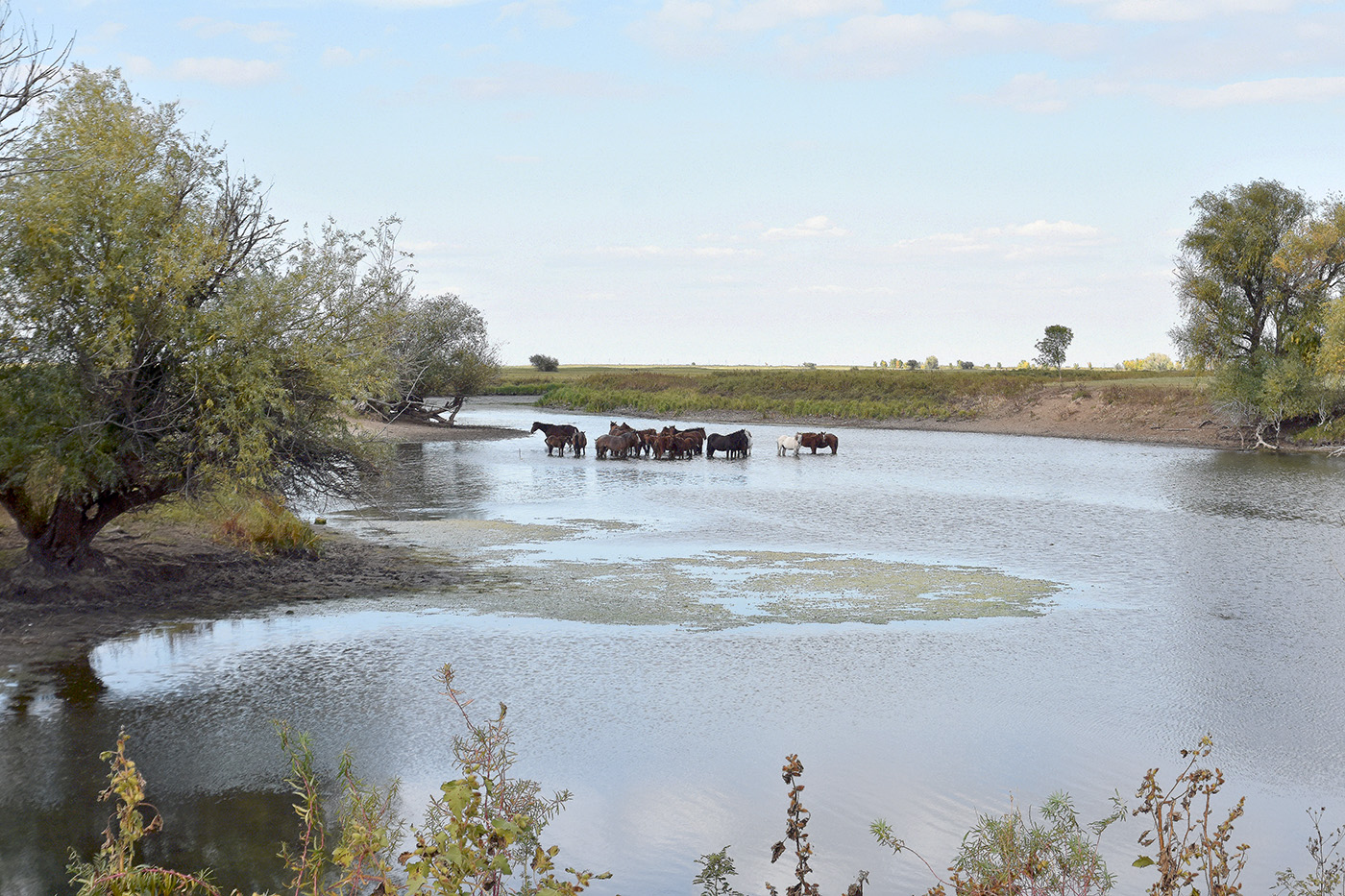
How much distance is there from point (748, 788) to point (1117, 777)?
257 centimetres

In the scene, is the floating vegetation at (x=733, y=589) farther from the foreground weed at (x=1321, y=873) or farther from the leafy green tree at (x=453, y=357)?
the leafy green tree at (x=453, y=357)

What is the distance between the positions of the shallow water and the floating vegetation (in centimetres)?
7

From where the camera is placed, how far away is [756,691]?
970 centimetres

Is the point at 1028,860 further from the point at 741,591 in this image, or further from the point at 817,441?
the point at 817,441

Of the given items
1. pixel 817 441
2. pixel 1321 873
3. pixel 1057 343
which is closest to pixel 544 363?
pixel 1057 343

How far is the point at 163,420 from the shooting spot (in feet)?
41.6

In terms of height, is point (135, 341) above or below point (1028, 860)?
above

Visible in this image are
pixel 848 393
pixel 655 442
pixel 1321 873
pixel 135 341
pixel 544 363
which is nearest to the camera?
pixel 1321 873

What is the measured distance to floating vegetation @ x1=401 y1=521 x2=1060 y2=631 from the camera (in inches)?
505

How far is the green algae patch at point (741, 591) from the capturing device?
1282 centimetres

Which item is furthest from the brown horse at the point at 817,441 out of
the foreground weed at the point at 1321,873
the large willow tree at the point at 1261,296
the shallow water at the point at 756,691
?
the foreground weed at the point at 1321,873

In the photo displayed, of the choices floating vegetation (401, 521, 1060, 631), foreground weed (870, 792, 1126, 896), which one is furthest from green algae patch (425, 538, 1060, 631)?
foreground weed (870, 792, 1126, 896)

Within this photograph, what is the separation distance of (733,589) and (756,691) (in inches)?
186

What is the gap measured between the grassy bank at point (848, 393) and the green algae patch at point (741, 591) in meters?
44.6
